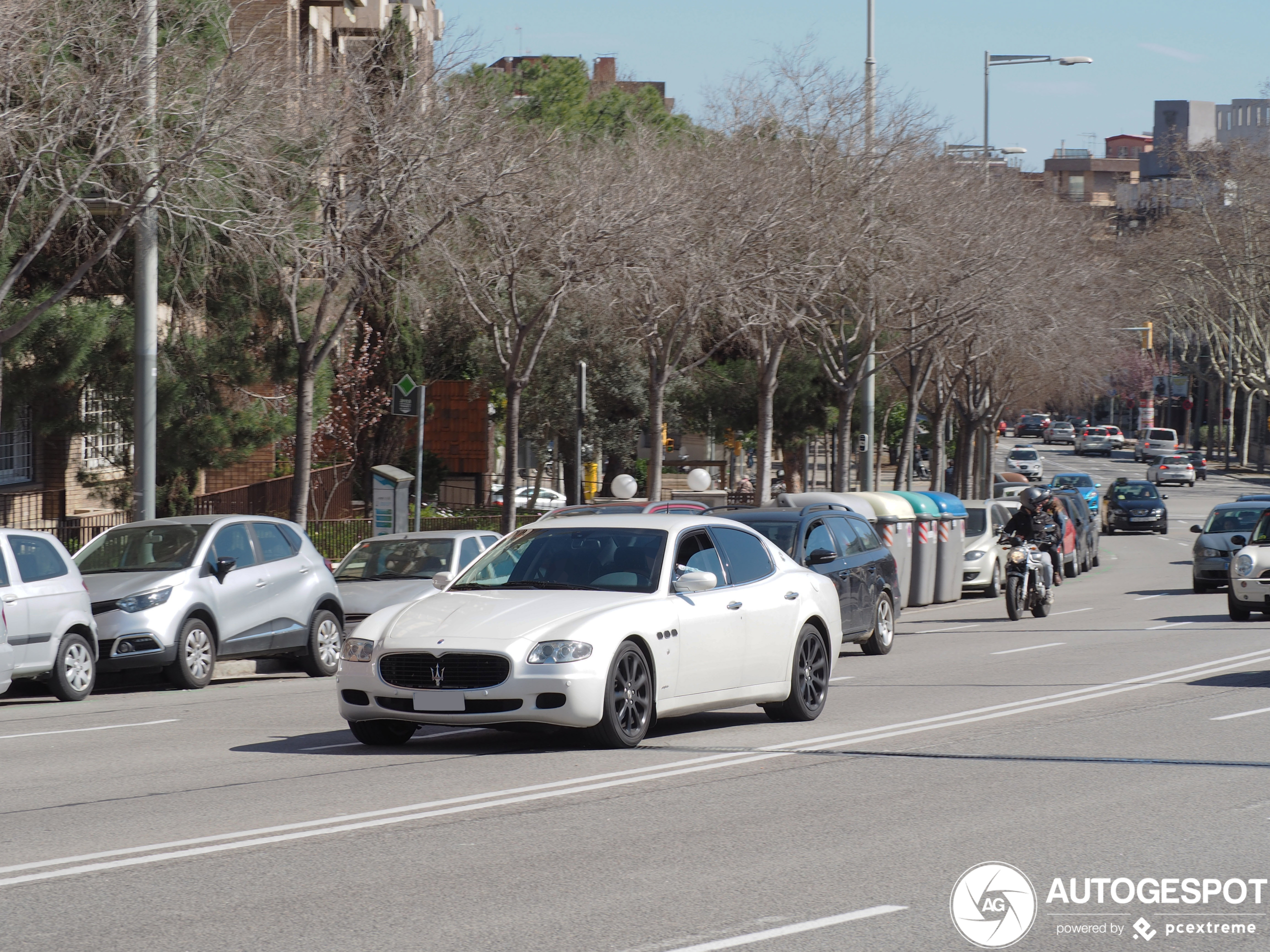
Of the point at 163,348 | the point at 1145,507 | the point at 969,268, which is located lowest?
the point at 1145,507

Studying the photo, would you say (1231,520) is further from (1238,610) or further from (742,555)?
(742,555)

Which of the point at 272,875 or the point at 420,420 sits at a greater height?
the point at 420,420

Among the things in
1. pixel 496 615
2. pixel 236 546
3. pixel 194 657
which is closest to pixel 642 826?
pixel 496 615

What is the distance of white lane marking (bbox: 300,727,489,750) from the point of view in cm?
1057

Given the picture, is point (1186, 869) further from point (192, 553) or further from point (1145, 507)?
point (1145, 507)

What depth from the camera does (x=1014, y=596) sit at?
23.1 m

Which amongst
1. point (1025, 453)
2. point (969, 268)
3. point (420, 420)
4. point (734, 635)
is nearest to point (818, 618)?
point (734, 635)

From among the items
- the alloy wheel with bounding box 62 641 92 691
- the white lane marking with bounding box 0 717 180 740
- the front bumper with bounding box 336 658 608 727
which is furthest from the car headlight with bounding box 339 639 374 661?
the alloy wheel with bounding box 62 641 92 691

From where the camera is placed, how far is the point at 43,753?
10.7 metres

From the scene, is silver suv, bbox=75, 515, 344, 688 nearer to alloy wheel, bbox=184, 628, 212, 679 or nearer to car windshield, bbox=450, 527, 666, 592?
alloy wheel, bbox=184, 628, 212, 679

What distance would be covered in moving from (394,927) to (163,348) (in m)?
19.9

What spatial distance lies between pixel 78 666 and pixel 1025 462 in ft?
233

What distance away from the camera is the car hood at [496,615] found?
31.9 feet

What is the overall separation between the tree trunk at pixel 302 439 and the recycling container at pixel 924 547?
9699 millimetres
